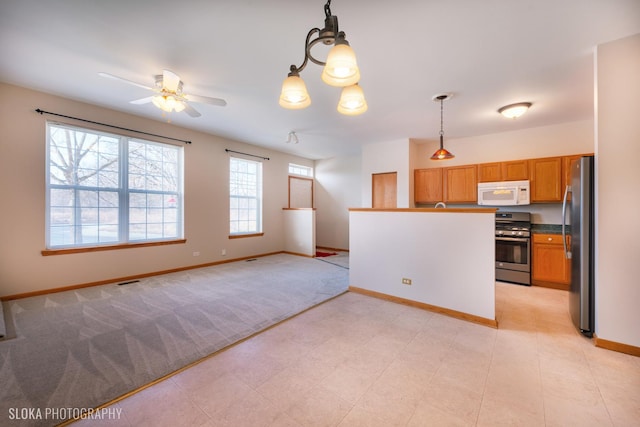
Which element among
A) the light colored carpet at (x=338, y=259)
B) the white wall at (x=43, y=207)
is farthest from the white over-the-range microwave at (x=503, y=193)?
the white wall at (x=43, y=207)

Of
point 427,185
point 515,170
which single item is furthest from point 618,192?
point 427,185

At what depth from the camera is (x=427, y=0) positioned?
187 cm

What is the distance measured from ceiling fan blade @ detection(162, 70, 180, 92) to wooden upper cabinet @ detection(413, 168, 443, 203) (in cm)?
473

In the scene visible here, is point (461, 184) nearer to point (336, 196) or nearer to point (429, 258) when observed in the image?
point (429, 258)

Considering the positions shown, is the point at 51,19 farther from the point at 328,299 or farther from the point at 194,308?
the point at 328,299

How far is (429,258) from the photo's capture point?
3.11 m

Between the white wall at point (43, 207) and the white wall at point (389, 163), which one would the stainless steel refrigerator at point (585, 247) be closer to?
the white wall at point (389, 163)

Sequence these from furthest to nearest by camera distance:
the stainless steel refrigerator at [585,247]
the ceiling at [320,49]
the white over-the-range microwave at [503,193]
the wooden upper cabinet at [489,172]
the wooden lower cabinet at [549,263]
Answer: the wooden upper cabinet at [489,172]
the white over-the-range microwave at [503,193]
the wooden lower cabinet at [549,263]
the stainless steel refrigerator at [585,247]
the ceiling at [320,49]

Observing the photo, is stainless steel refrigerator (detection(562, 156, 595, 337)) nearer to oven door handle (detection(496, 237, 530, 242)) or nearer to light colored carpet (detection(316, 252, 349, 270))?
oven door handle (detection(496, 237, 530, 242))

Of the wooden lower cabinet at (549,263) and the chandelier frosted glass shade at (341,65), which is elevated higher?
the chandelier frosted glass shade at (341,65)

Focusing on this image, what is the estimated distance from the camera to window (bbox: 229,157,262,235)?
235 inches

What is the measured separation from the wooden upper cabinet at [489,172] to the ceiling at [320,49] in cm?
100

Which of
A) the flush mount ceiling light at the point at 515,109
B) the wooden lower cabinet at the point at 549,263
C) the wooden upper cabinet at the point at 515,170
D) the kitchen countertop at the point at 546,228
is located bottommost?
the wooden lower cabinet at the point at 549,263

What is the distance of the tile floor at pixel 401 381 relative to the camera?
4.99ft
